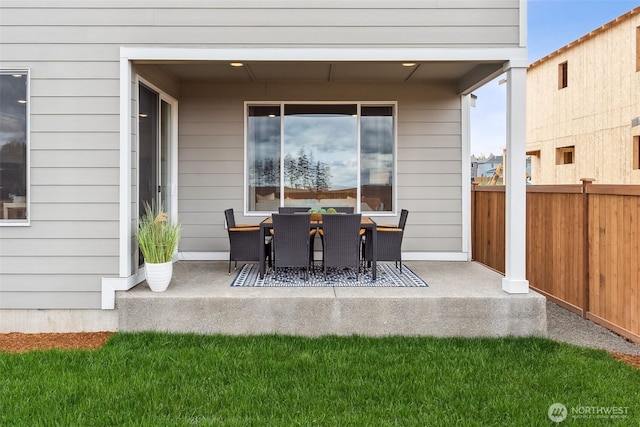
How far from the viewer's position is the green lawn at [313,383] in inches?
106

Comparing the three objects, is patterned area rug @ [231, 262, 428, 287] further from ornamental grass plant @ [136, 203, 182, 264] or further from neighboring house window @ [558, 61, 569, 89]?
neighboring house window @ [558, 61, 569, 89]

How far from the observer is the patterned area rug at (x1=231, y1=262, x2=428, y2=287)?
467cm

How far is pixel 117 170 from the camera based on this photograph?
4340mm

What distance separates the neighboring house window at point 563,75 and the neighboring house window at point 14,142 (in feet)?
45.1

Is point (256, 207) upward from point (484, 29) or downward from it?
downward

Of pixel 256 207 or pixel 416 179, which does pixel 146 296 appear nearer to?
pixel 256 207

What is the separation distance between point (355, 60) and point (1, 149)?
3.63 m

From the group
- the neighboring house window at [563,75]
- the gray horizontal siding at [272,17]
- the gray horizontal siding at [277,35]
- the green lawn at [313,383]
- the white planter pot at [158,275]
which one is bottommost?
the green lawn at [313,383]

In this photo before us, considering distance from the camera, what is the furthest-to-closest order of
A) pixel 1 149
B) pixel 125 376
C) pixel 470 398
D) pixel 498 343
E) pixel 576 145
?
pixel 576 145
pixel 1 149
pixel 498 343
pixel 125 376
pixel 470 398

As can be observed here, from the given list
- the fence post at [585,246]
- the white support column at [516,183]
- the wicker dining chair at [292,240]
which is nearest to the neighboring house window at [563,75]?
the fence post at [585,246]

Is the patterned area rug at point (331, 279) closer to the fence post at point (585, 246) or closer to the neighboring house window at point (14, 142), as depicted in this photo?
the fence post at point (585, 246)

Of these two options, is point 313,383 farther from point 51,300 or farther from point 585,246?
point 585,246

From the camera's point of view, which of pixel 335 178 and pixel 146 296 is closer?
pixel 146 296

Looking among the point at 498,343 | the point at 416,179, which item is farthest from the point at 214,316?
the point at 416,179
